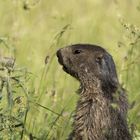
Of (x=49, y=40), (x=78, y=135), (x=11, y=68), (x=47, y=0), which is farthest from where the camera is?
(x=47, y=0)

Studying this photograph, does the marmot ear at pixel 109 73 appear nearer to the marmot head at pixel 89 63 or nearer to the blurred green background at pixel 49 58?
the marmot head at pixel 89 63

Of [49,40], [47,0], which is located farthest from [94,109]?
[47,0]

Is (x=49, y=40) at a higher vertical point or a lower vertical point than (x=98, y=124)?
higher

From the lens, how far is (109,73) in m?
5.86

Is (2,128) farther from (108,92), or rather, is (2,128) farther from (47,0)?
(47,0)

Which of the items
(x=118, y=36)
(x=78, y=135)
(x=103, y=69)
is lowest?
(x=78, y=135)

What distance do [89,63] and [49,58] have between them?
1.24 m

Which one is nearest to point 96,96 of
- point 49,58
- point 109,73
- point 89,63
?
point 109,73

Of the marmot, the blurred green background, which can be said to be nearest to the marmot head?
the marmot

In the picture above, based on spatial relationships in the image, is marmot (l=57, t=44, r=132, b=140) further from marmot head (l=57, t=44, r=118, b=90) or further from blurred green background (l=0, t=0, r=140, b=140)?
blurred green background (l=0, t=0, r=140, b=140)

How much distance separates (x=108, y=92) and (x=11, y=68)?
4.84 ft

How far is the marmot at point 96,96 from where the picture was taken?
5.67 metres

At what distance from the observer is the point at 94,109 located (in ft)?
19.1

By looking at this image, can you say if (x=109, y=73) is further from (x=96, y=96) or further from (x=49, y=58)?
(x=49, y=58)
